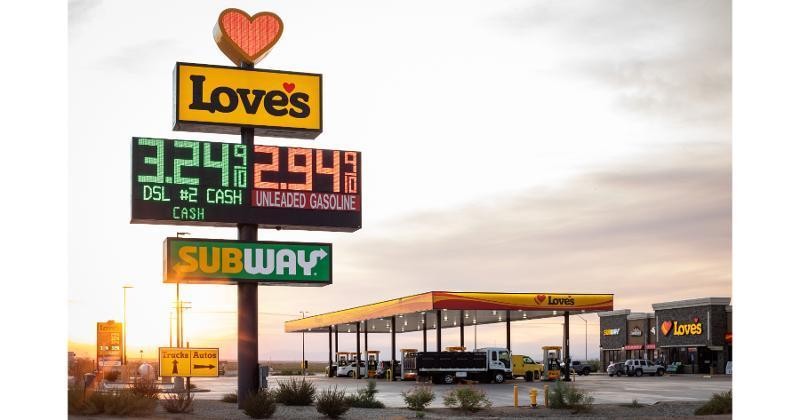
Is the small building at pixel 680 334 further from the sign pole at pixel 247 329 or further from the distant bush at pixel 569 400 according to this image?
the sign pole at pixel 247 329

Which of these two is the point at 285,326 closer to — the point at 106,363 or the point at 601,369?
the point at 601,369

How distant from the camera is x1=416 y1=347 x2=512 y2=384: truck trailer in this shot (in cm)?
6031

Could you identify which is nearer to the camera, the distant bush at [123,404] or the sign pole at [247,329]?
the distant bush at [123,404]

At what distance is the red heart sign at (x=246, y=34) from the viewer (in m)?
33.2

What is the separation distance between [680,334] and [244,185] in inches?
2641

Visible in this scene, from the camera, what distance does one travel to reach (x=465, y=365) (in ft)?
201

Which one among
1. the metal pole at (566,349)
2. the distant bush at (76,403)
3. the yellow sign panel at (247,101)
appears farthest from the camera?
the metal pole at (566,349)

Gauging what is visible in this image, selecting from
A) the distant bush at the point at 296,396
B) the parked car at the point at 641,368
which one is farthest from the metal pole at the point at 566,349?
the distant bush at the point at 296,396

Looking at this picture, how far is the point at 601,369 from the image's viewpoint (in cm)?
10731

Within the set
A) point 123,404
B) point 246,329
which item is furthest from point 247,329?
point 123,404

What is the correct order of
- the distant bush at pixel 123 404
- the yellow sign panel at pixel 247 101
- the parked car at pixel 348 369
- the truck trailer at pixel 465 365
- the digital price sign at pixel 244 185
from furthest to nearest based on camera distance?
1. the parked car at pixel 348 369
2. the truck trailer at pixel 465 365
3. the yellow sign panel at pixel 247 101
4. the digital price sign at pixel 244 185
5. the distant bush at pixel 123 404

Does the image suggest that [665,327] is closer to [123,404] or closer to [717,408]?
[717,408]

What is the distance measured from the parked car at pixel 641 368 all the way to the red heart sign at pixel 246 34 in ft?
192
